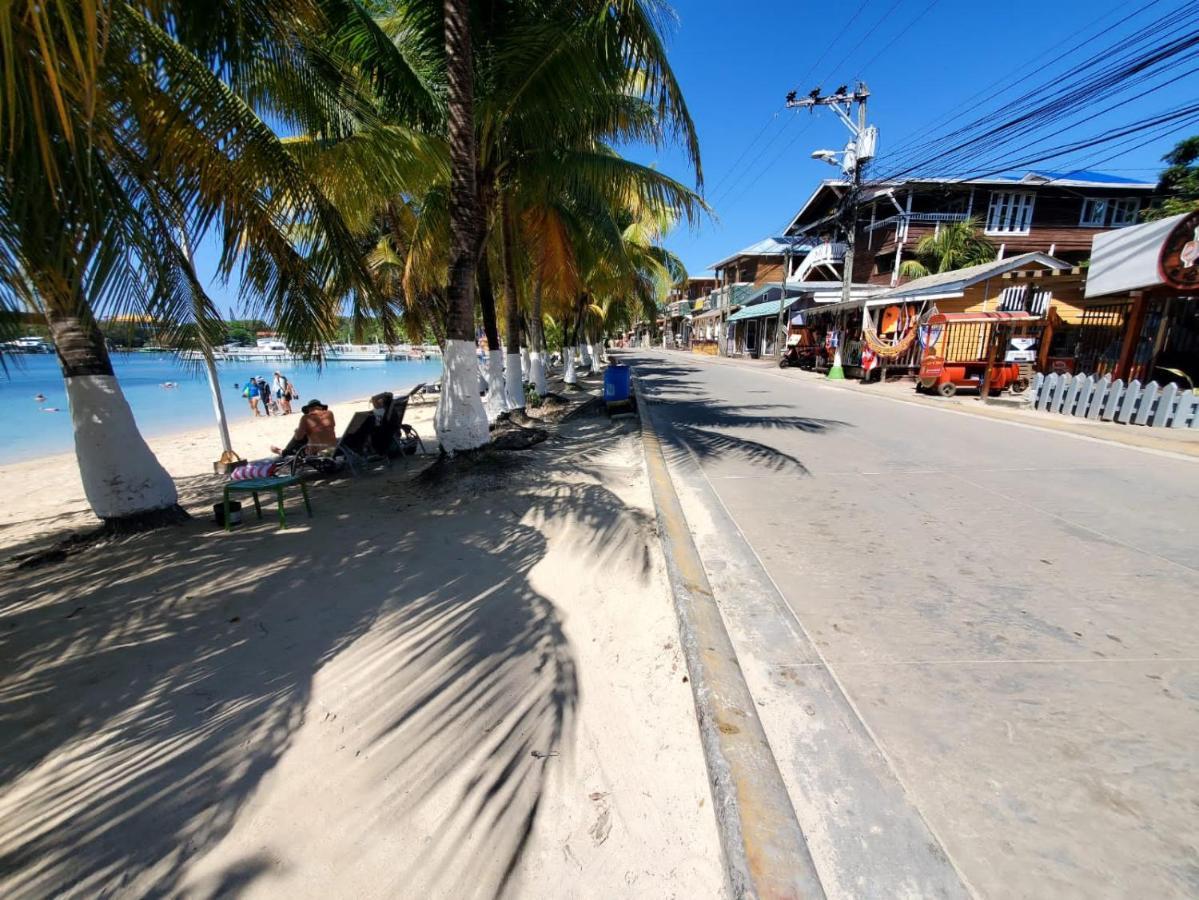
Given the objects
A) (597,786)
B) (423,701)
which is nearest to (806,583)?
(597,786)

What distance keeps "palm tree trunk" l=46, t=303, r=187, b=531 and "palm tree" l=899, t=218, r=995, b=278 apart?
27.1 metres

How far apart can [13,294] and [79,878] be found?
3.01 meters

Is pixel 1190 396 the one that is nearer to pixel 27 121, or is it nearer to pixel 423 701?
pixel 423 701

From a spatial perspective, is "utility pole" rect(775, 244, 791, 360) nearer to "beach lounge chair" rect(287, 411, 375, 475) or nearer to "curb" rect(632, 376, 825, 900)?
"beach lounge chair" rect(287, 411, 375, 475)

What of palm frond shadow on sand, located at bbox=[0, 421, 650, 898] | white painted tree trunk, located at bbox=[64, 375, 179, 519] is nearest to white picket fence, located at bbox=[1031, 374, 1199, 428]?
palm frond shadow on sand, located at bbox=[0, 421, 650, 898]

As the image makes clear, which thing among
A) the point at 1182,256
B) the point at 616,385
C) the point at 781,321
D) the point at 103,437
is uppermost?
the point at 1182,256

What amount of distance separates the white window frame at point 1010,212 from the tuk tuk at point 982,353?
15.2 meters

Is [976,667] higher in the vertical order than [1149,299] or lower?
lower

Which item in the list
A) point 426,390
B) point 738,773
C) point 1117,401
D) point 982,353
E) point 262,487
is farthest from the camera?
point 426,390

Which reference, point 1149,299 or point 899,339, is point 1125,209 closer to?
point 899,339

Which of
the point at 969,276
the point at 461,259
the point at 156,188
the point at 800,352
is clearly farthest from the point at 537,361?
the point at 800,352

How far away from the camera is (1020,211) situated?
2417cm

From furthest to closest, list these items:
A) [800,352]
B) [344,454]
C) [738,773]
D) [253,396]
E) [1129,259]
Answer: [800,352] < [253,396] < [1129,259] < [344,454] < [738,773]

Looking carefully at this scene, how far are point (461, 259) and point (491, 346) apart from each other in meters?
3.76
